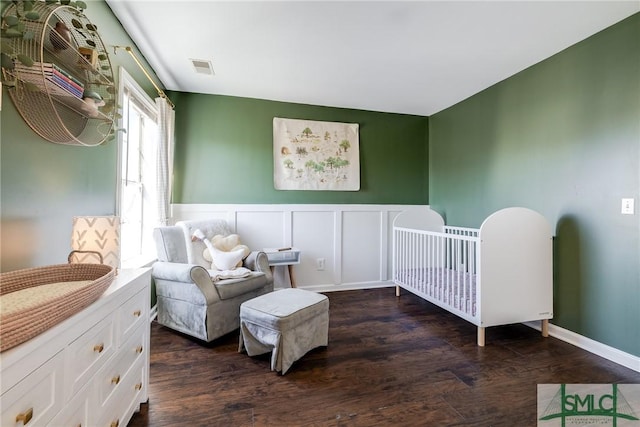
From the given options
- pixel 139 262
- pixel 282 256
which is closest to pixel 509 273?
pixel 282 256

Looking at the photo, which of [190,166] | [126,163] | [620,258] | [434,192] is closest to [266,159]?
[190,166]

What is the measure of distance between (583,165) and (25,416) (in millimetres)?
3156

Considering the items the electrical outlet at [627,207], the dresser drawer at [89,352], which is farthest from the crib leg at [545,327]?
the dresser drawer at [89,352]

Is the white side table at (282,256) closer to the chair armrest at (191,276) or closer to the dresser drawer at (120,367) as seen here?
the chair armrest at (191,276)

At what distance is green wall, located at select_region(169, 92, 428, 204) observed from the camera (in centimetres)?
312

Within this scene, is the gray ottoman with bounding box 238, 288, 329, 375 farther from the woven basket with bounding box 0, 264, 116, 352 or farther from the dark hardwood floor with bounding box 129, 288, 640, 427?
the woven basket with bounding box 0, 264, 116, 352

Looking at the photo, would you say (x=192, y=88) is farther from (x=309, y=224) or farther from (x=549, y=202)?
(x=549, y=202)

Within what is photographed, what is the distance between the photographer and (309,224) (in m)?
3.44

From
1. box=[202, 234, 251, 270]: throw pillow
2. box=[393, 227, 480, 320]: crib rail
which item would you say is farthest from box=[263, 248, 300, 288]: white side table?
box=[393, 227, 480, 320]: crib rail

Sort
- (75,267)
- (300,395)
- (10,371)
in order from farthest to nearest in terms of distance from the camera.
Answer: (300,395) < (75,267) < (10,371)

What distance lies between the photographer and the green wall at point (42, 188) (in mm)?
1072

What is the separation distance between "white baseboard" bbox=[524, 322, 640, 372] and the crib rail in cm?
72

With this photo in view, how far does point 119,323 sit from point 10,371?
563mm

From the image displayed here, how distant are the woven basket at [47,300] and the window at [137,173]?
973 mm
